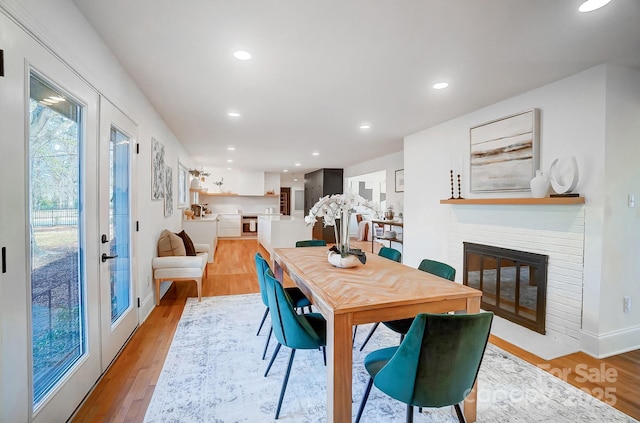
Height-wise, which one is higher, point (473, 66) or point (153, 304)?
point (473, 66)

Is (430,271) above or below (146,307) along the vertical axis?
above

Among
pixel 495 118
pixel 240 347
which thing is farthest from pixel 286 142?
pixel 240 347

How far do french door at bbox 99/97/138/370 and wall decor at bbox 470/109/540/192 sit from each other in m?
3.83

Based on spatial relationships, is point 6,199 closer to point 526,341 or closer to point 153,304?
point 153,304

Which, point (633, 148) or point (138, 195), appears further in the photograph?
point (138, 195)

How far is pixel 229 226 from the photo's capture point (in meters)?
9.75

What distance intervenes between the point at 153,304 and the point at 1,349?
2.57 meters

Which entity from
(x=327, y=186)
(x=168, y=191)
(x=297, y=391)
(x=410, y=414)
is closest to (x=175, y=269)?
(x=168, y=191)

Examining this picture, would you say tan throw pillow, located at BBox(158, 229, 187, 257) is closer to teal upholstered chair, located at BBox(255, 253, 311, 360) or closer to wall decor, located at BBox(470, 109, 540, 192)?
teal upholstered chair, located at BBox(255, 253, 311, 360)

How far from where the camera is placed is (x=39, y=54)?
4.57 feet

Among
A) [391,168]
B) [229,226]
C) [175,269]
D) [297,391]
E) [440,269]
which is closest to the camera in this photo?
[297,391]

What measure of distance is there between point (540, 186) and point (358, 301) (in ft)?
7.81

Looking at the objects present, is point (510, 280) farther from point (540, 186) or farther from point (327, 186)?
point (327, 186)

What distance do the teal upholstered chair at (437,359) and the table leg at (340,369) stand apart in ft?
0.66
